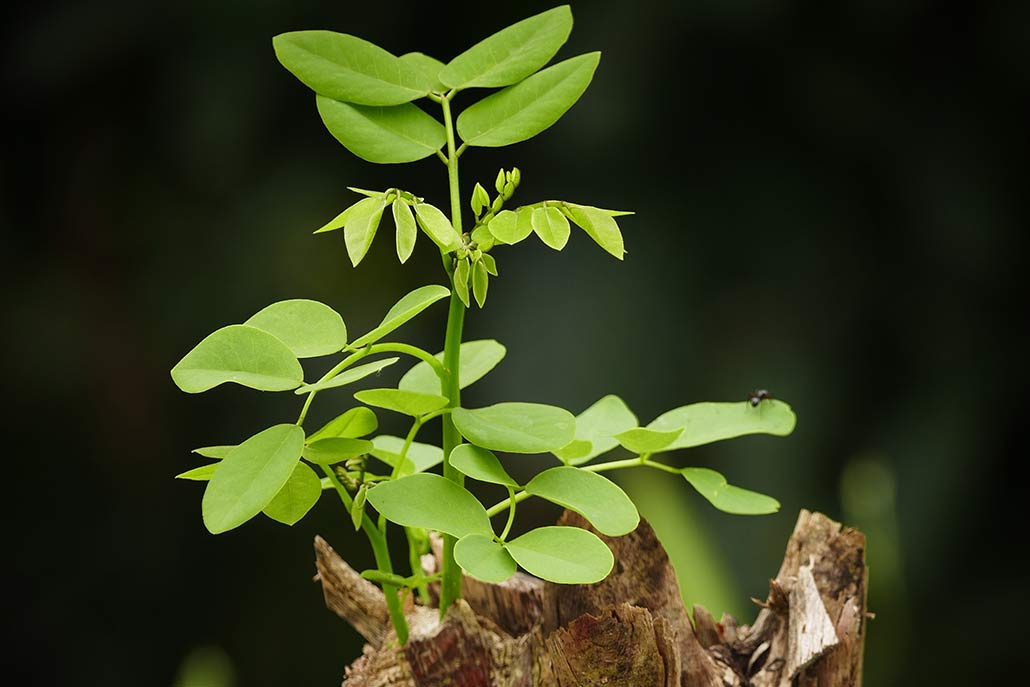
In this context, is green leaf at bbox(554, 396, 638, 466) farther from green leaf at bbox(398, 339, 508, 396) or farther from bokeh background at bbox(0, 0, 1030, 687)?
bokeh background at bbox(0, 0, 1030, 687)

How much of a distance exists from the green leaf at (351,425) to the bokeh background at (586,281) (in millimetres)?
840

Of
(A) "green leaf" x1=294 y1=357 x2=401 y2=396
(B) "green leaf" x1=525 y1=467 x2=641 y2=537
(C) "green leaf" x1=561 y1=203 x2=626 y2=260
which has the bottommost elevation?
(B) "green leaf" x1=525 y1=467 x2=641 y2=537

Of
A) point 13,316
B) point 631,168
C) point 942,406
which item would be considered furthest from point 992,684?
point 13,316

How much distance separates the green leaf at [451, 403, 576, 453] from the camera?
1.63ft

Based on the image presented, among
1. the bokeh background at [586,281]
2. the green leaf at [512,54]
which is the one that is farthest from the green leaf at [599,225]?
the bokeh background at [586,281]

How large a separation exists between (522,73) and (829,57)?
96 centimetres

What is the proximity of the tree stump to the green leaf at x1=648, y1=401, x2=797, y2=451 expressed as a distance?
0.06 m

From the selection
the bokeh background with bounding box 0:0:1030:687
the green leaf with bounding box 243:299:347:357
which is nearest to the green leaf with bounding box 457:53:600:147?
the green leaf with bounding box 243:299:347:357

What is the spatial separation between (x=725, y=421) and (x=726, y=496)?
0.05m

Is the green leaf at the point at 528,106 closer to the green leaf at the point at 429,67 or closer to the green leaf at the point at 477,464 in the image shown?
the green leaf at the point at 429,67

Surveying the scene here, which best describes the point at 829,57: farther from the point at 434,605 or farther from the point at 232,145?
the point at 434,605

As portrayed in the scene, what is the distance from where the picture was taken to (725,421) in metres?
0.62

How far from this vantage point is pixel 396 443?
68 cm

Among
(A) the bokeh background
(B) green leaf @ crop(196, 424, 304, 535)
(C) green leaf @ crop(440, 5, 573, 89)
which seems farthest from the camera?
(A) the bokeh background
